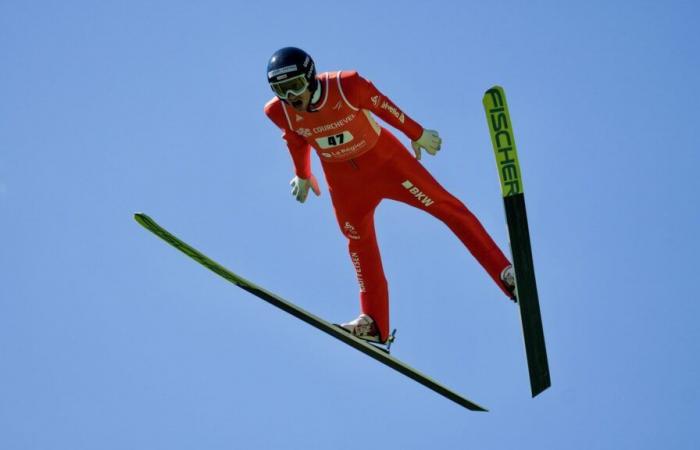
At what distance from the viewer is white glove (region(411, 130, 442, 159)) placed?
10383 millimetres

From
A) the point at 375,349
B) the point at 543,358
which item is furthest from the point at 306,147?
the point at 543,358

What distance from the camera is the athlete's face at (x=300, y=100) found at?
10.0 metres

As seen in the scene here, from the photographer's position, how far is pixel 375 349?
10.6 meters

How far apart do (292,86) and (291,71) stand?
0.18 m

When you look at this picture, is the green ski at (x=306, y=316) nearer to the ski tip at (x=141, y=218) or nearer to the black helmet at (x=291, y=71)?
the ski tip at (x=141, y=218)

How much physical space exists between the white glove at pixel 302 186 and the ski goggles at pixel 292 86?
136 cm

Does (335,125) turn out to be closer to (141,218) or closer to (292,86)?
(292,86)

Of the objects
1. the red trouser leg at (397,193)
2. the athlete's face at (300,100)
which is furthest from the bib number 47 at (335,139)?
the athlete's face at (300,100)

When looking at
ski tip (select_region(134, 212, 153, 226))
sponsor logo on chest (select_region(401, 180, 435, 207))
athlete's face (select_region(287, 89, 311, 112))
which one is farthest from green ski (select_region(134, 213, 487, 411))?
athlete's face (select_region(287, 89, 311, 112))

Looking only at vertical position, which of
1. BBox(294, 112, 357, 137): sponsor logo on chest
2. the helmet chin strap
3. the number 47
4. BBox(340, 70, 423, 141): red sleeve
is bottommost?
the number 47

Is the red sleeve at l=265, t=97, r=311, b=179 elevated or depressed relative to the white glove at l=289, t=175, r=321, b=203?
elevated

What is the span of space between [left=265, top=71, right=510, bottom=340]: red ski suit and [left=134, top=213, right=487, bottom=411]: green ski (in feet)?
3.28

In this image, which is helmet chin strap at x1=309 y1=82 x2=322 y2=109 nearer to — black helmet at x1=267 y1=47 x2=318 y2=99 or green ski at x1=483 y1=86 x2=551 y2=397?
black helmet at x1=267 y1=47 x2=318 y2=99

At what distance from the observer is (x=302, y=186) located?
1112 centimetres
